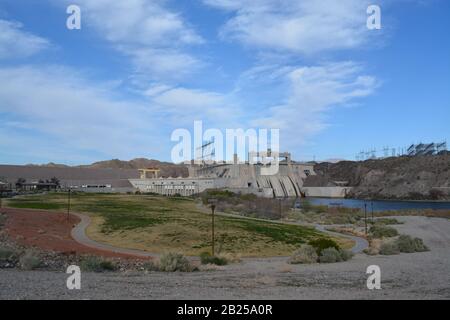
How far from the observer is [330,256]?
2248 cm

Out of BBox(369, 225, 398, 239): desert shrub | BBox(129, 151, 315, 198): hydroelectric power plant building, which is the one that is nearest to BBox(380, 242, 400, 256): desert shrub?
BBox(369, 225, 398, 239): desert shrub

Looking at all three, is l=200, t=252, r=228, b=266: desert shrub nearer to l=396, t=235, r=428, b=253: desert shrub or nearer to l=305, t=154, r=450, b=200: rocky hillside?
l=396, t=235, r=428, b=253: desert shrub

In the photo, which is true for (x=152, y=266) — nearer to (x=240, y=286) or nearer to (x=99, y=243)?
(x=240, y=286)

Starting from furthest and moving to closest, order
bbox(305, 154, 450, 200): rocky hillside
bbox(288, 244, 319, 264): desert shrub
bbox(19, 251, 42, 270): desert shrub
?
1. bbox(305, 154, 450, 200): rocky hillside
2. bbox(288, 244, 319, 264): desert shrub
3. bbox(19, 251, 42, 270): desert shrub

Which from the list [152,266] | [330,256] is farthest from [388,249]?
[152,266]

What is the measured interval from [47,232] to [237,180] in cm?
11237

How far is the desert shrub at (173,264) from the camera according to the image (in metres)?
18.8

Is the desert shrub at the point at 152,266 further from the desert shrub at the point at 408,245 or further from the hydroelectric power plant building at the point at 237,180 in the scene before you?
the hydroelectric power plant building at the point at 237,180

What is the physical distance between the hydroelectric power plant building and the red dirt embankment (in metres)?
82.0

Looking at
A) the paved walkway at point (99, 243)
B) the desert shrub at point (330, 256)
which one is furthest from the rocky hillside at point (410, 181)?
the desert shrub at point (330, 256)

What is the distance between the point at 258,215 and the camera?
206 ft

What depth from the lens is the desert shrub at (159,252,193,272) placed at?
61.8 feet
